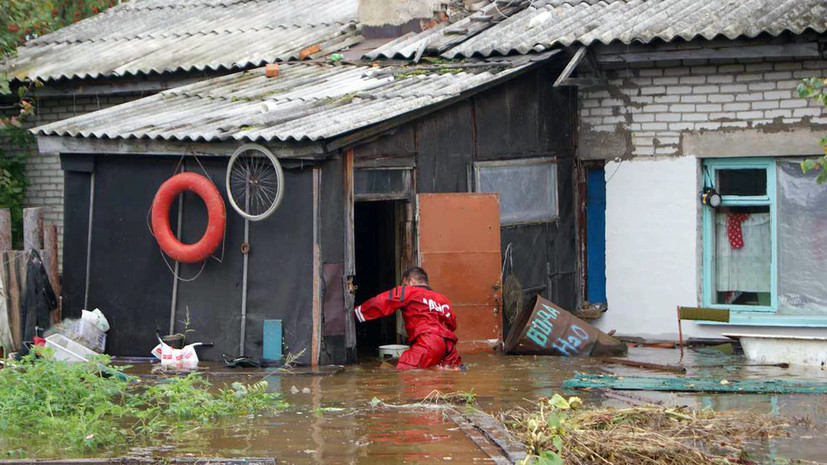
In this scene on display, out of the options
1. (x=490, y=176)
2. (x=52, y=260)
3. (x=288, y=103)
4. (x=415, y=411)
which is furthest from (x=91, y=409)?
(x=490, y=176)

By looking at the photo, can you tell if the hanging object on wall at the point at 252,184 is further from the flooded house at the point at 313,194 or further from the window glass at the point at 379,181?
the window glass at the point at 379,181

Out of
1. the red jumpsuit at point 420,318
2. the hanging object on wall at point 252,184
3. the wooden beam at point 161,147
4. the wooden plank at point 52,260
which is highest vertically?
the wooden beam at point 161,147

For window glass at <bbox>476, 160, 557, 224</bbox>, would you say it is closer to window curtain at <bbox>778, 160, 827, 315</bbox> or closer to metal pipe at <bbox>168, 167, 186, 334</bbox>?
window curtain at <bbox>778, 160, 827, 315</bbox>

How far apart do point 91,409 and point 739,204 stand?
8.02m

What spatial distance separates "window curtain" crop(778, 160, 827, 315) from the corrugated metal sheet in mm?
1649

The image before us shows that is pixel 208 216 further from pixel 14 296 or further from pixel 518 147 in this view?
pixel 518 147

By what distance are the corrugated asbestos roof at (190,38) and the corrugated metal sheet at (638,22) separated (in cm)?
231

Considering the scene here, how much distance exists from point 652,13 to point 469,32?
90.1 inches

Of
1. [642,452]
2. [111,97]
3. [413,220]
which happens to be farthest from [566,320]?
→ [111,97]

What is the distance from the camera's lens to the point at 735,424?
8.77 metres

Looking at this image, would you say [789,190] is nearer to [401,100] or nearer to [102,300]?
[401,100]

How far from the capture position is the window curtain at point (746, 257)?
14.1 metres

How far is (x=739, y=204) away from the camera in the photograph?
14.1m

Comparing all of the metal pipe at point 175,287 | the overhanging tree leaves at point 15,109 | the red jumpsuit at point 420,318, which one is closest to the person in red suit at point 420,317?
the red jumpsuit at point 420,318
